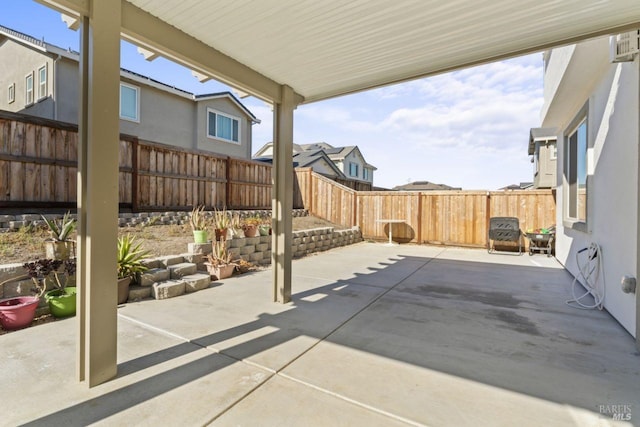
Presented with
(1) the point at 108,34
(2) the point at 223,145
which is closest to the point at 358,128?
(2) the point at 223,145

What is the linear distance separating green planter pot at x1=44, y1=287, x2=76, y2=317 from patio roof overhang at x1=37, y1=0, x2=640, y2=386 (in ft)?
4.87

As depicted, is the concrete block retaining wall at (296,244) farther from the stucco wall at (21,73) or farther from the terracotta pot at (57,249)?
the stucco wall at (21,73)

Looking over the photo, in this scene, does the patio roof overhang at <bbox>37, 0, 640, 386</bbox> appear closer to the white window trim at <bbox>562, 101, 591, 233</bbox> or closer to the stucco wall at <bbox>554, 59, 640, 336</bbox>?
the stucco wall at <bbox>554, 59, 640, 336</bbox>

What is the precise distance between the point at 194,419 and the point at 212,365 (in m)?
0.58

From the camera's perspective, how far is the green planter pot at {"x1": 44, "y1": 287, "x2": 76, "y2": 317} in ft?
9.92

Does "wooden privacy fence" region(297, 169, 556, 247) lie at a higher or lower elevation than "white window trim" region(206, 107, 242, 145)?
lower

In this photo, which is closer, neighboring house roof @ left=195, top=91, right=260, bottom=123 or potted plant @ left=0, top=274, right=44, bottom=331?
potted plant @ left=0, top=274, right=44, bottom=331

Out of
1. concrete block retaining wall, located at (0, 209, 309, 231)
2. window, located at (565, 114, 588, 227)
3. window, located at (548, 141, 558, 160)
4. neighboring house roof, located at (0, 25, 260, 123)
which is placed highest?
neighboring house roof, located at (0, 25, 260, 123)

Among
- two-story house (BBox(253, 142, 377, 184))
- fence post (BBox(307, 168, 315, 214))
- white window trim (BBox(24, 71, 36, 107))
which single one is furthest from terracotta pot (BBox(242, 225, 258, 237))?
two-story house (BBox(253, 142, 377, 184))

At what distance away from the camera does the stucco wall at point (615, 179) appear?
115 inches

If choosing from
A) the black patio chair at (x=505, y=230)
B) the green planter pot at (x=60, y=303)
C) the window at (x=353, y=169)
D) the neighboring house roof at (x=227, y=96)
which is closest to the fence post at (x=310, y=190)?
the neighboring house roof at (x=227, y=96)

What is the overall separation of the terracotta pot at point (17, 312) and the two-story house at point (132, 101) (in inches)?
290

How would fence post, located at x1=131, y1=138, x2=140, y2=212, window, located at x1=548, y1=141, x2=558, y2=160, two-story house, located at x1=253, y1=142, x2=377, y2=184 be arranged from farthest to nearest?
two-story house, located at x1=253, y1=142, x2=377, y2=184, window, located at x1=548, y1=141, x2=558, y2=160, fence post, located at x1=131, y1=138, x2=140, y2=212

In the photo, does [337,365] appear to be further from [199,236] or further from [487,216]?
[487,216]
